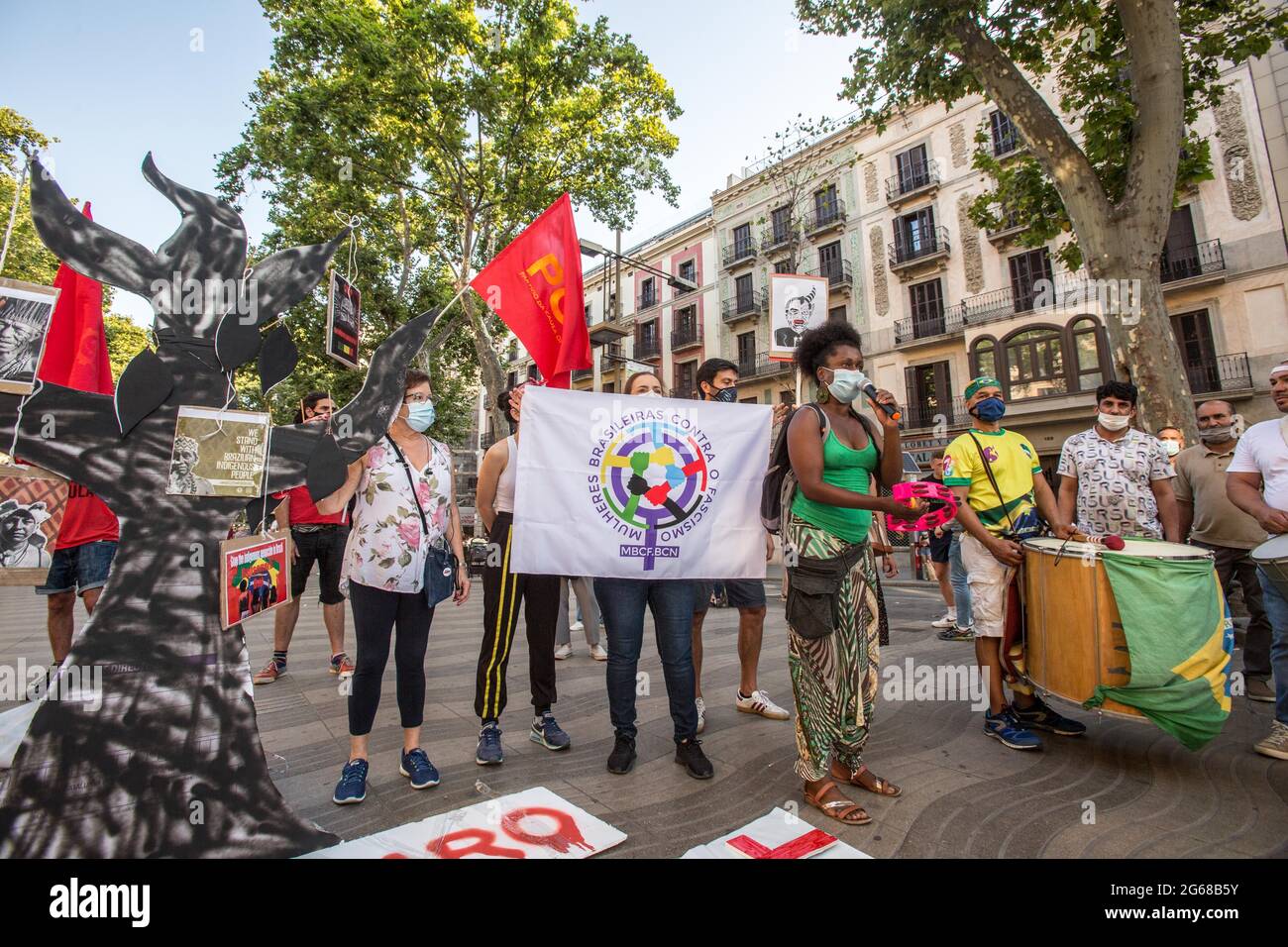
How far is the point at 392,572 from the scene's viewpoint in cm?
278

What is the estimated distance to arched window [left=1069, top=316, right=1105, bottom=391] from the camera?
1959cm

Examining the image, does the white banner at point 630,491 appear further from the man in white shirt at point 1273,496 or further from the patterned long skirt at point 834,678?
the man in white shirt at point 1273,496

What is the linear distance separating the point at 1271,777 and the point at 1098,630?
1.04 meters

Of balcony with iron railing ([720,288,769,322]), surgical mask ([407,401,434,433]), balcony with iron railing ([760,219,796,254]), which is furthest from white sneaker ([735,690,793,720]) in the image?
balcony with iron railing ([720,288,769,322])

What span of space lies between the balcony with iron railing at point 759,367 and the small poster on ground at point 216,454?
2643cm

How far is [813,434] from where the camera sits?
8.79 feet

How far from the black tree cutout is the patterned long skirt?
6.44 feet

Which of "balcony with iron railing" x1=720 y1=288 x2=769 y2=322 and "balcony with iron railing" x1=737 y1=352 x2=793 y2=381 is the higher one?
"balcony with iron railing" x1=720 y1=288 x2=769 y2=322

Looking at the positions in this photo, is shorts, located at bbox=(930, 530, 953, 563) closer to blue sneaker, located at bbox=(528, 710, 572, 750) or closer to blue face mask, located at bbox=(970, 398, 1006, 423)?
blue face mask, located at bbox=(970, 398, 1006, 423)

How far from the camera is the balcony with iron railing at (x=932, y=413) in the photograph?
22438mm

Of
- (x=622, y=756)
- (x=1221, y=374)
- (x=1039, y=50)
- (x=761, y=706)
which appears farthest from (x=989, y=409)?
(x=1221, y=374)

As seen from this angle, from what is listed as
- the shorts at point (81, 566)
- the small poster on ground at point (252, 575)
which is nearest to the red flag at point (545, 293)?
the small poster on ground at point (252, 575)
